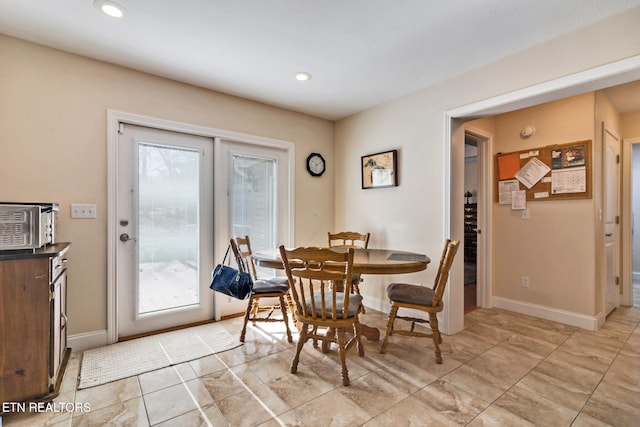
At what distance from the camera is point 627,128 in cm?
355

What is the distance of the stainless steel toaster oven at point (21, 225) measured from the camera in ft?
5.32

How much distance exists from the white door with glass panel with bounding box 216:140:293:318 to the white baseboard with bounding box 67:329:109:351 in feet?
3.31

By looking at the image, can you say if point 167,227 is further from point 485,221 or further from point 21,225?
point 485,221

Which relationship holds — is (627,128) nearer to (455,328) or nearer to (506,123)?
(506,123)

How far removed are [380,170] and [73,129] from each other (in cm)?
287

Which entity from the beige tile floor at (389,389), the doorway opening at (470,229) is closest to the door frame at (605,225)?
the beige tile floor at (389,389)

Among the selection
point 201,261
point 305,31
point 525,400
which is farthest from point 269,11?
point 525,400

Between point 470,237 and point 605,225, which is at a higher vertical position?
point 605,225

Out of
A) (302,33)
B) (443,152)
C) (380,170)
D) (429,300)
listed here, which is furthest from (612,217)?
(302,33)

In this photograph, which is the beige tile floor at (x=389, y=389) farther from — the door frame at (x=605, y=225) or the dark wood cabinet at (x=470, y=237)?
the dark wood cabinet at (x=470, y=237)

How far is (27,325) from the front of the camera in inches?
65.1

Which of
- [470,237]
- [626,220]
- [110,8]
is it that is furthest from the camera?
[470,237]

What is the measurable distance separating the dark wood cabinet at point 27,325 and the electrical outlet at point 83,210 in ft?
2.43

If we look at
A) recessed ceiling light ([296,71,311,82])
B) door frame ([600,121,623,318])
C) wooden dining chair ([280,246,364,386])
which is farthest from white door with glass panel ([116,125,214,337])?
door frame ([600,121,623,318])
